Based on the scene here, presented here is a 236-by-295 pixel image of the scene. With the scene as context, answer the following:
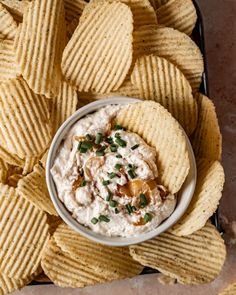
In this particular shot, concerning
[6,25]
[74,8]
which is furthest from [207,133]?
[6,25]

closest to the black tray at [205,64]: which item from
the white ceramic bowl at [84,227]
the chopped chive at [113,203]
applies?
the white ceramic bowl at [84,227]

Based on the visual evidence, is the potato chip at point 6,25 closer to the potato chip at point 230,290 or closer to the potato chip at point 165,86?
the potato chip at point 165,86

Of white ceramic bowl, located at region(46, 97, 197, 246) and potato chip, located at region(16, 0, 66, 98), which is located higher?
potato chip, located at region(16, 0, 66, 98)

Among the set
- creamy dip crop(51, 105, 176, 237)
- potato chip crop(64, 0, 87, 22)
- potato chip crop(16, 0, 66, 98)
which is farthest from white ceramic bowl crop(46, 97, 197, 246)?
potato chip crop(64, 0, 87, 22)

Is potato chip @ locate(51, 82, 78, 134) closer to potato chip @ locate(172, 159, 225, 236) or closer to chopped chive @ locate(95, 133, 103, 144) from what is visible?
chopped chive @ locate(95, 133, 103, 144)

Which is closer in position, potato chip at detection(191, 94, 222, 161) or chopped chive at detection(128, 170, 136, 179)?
chopped chive at detection(128, 170, 136, 179)

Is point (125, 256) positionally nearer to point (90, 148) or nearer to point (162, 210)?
point (162, 210)

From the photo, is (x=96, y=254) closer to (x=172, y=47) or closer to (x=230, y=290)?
(x=230, y=290)
